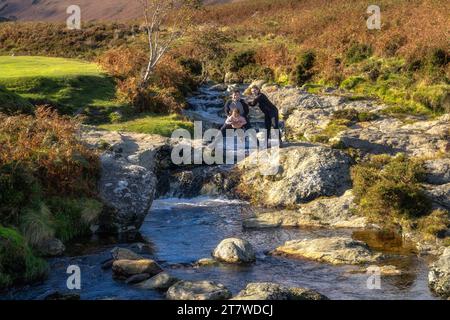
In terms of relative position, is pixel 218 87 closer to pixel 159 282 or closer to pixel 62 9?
pixel 159 282

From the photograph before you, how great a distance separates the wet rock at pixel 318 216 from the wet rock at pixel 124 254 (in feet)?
Result: 20.4

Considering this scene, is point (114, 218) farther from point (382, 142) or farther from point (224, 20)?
point (224, 20)

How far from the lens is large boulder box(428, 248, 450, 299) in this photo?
Result: 1558 cm

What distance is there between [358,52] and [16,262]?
39561 mm

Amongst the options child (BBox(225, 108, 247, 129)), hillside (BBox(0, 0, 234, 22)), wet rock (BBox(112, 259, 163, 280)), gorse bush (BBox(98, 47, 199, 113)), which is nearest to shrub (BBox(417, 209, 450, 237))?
child (BBox(225, 108, 247, 129))

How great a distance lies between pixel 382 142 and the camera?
1180 inches

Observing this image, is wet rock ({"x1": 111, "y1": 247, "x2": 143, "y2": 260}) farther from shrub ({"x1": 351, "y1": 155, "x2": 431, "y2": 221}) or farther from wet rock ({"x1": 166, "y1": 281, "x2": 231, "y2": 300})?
shrub ({"x1": 351, "y1": 155, "x2": 431, "y2": 221})

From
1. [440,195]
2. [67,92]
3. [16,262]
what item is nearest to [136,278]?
[16,262]

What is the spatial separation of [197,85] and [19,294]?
35.9 metres

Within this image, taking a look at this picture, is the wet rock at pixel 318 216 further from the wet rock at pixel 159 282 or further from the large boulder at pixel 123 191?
the wet rock at pixel 159 282

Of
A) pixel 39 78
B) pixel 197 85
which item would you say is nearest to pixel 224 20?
pixel 197 85

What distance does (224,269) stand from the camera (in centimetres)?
1759

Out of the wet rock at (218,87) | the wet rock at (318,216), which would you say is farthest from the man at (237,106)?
the wet rock at (218,87)
